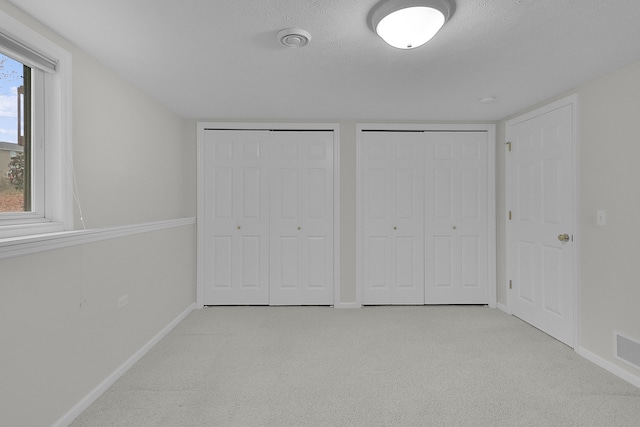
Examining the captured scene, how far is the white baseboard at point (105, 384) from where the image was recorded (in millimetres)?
1827

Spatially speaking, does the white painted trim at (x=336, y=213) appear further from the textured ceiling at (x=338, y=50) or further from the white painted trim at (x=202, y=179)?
the textured ceiling at (x=338, y=50)

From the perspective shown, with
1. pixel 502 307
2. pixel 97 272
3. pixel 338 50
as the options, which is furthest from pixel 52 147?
pixel 502 307

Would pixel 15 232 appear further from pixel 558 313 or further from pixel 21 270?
pixel 558 313

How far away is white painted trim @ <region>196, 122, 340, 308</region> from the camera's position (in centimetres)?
381

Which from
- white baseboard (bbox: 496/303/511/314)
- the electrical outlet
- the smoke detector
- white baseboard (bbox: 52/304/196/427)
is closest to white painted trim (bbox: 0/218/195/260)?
the electrical outlet

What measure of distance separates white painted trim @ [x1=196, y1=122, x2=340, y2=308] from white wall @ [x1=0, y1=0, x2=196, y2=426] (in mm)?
315

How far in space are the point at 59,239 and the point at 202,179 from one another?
7.00 ft

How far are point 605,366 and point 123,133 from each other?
415cm

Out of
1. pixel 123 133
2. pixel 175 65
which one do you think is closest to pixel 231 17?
pixel 175 65

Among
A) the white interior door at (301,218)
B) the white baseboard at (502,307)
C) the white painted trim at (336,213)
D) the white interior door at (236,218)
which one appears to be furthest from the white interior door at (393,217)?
the white interior door at (236,218)

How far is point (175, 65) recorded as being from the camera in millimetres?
2299

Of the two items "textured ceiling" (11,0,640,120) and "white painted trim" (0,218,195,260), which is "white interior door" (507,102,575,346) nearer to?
"textured ceiling" (11,0,640,120)

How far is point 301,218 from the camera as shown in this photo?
388 centimetres

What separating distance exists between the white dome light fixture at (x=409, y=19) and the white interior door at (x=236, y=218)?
7.79 feet
